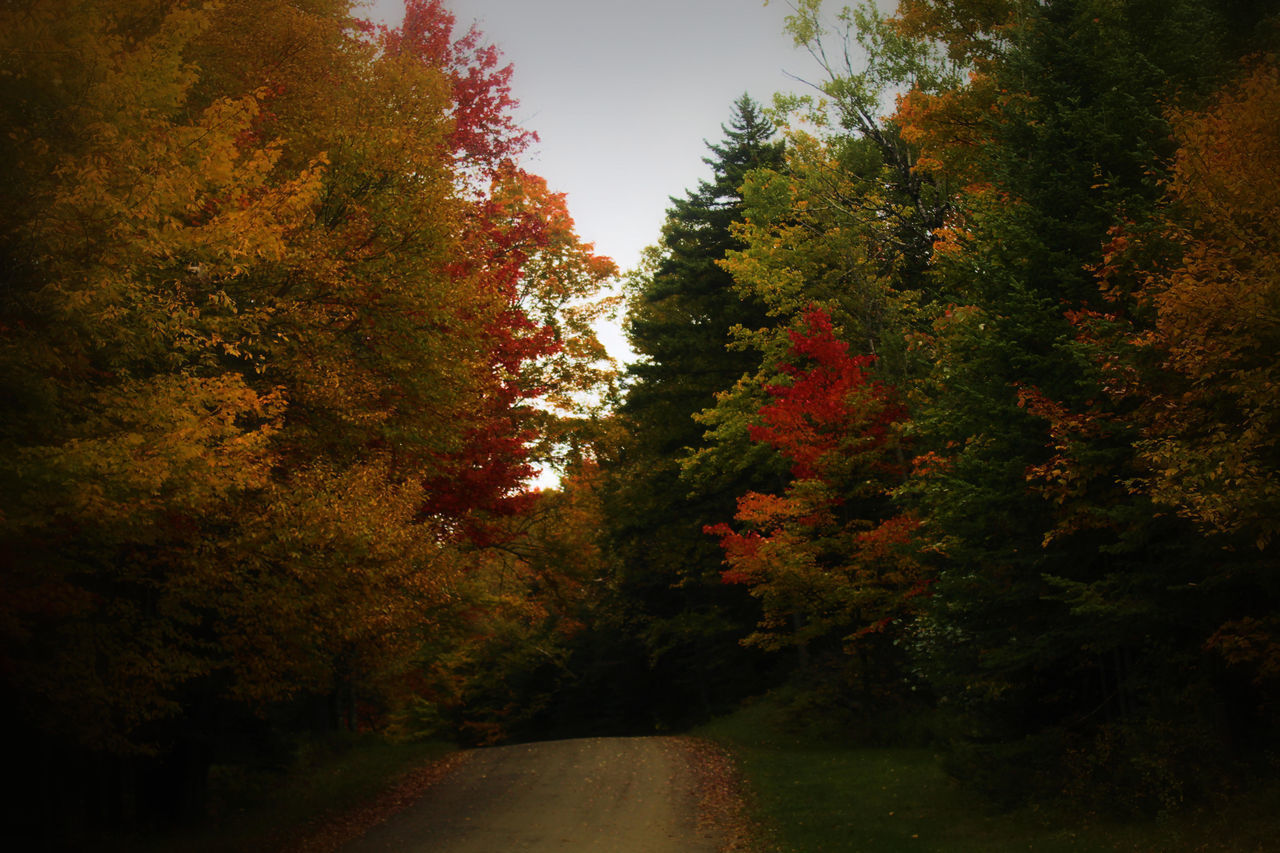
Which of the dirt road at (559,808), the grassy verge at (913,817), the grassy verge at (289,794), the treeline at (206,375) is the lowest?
the grassy verge at (913,817)

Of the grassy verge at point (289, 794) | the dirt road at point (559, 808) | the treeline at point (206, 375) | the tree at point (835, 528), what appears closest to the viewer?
the treeline at point (206, 375)

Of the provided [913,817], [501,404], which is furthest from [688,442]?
[913,817]

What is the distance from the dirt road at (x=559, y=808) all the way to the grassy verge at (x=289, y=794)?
125cm

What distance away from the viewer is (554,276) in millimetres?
23703

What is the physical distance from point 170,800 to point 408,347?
7.75 metres

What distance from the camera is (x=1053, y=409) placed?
11109 millimetres

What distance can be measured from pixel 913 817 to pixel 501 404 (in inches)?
478

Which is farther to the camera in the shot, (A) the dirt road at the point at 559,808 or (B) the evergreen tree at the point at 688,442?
(B) the evergreen tree at the point at 688,442

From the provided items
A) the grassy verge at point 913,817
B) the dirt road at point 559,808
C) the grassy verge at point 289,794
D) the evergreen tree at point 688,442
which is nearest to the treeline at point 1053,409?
the grassy verge at point 913,817

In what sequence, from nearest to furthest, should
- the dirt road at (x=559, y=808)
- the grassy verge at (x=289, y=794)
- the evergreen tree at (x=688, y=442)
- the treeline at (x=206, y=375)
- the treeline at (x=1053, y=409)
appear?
the treeline at (x=206, y=375), the treeline at (x=1053, y=409), the grassy verge at (x=289, y=794), the dirt road at (x=559, y=808), the evergreen tree at (x=688, y=442)

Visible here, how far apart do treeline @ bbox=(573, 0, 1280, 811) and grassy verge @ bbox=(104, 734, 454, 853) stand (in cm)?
875

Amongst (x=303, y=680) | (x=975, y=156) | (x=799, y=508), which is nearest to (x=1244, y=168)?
(x=975, y=156)

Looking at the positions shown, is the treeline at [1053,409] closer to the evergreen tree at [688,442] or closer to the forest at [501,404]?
the forest at [501,404]

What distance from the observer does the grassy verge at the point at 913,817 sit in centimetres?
892
